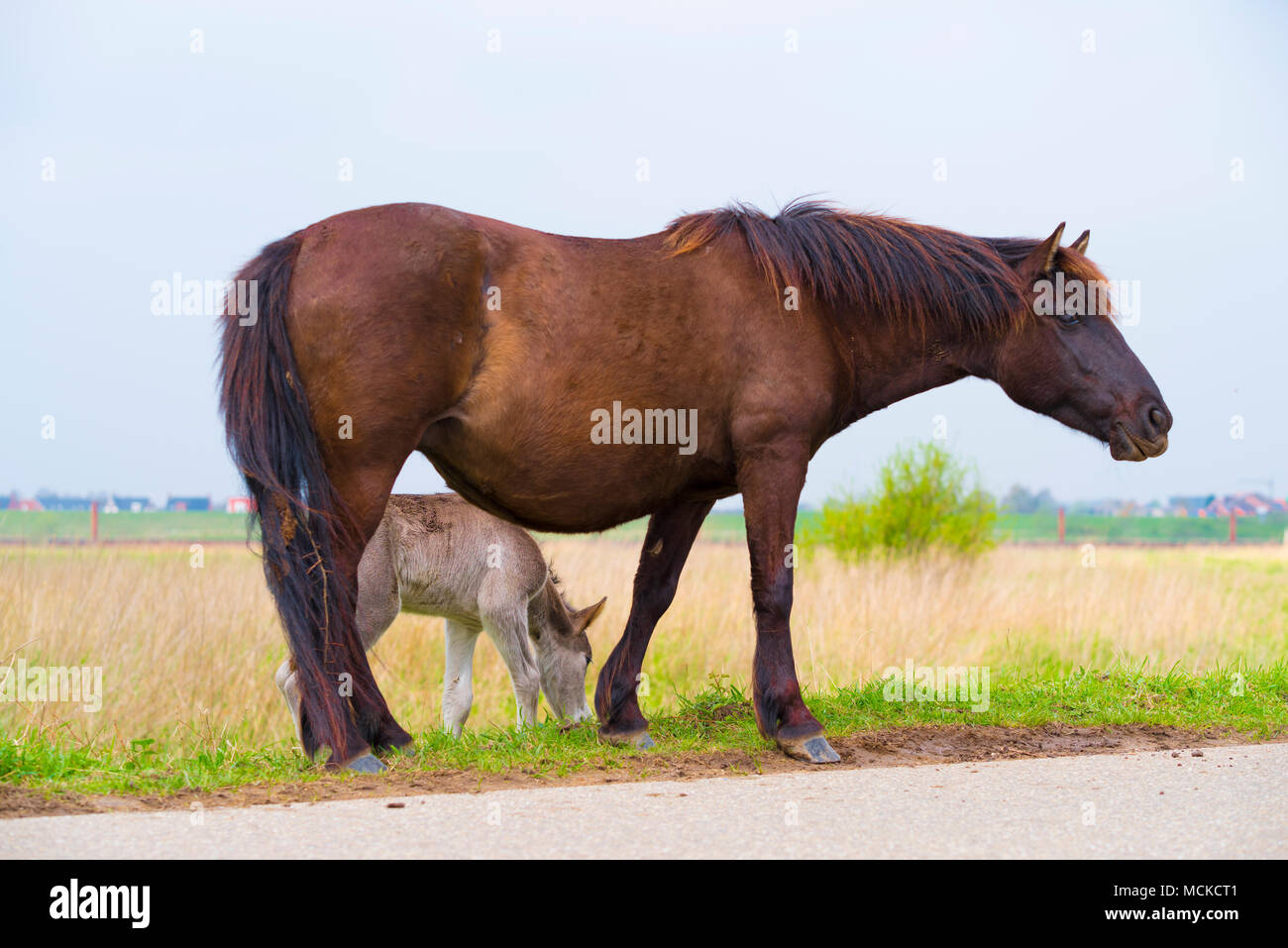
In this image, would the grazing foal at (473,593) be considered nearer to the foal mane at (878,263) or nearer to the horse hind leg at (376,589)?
the horse hind leg at (376,589)

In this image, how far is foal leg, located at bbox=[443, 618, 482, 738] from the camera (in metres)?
9.47

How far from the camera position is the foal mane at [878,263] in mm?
6176

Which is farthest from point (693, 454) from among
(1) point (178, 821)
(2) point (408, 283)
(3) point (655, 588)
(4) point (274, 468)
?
(1) point (178, 821)

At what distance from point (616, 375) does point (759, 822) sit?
7.83 feet

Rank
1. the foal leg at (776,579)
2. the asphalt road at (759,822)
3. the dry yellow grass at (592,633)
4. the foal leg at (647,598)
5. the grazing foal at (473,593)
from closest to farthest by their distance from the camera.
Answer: the asphalt road at (759,822), the foal leg at (776,579), the foal leg at (647,598), the grazing foal at (473,593), the dry yellow grass at (592,633)

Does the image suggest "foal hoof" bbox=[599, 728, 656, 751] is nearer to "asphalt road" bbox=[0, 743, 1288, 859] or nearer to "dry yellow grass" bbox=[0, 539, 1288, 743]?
"asphalt road" bbox=[0, 743, 1288, 859]

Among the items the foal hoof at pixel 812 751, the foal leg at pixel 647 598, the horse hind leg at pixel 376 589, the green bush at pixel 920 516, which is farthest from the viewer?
the green bush at pixel 920 516

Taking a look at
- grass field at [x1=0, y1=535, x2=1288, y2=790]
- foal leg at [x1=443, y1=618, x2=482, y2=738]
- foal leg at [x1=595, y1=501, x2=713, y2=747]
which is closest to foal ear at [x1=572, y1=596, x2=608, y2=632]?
foal leg at [x1=443, y1=618, x2=482, y2=738]

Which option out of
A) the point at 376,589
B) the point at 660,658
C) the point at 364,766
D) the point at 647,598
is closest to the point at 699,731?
the point at 647,598

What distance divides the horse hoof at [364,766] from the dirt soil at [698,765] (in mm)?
Result: 71

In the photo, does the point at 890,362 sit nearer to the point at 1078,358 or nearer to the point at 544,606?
the point at 1078,358

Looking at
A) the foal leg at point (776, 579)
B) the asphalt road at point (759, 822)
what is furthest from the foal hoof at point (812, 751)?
the asphalt road at point (759, 822)

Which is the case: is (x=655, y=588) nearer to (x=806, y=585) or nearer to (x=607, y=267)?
(x=607, y=267)

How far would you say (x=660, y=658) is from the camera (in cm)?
1348
